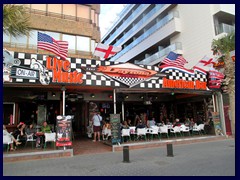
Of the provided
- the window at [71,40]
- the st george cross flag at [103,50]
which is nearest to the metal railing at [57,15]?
the window at [71,40]

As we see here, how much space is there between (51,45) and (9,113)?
6.40 m

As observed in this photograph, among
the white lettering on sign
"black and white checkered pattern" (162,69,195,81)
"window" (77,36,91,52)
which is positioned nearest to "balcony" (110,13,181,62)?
"window" (77,36,91,52)

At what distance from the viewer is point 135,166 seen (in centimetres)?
660

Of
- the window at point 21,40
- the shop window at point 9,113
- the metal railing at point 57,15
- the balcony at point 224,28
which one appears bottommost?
the shop window at point 9,113

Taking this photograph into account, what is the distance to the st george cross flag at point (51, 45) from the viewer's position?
8.59 meters

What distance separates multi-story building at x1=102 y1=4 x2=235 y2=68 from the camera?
773 inches

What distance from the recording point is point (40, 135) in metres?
9.54

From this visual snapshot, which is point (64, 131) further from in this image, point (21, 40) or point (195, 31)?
point (195, 31)

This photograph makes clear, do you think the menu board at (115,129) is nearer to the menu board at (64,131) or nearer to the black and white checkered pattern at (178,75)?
the menu board at (64,131)

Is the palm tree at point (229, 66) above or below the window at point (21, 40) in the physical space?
below

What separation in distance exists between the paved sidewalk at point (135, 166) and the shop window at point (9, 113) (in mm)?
5922

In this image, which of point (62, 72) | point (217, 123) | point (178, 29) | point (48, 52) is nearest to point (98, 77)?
point (62, 72)

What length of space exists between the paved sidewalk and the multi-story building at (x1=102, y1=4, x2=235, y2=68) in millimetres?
14503
